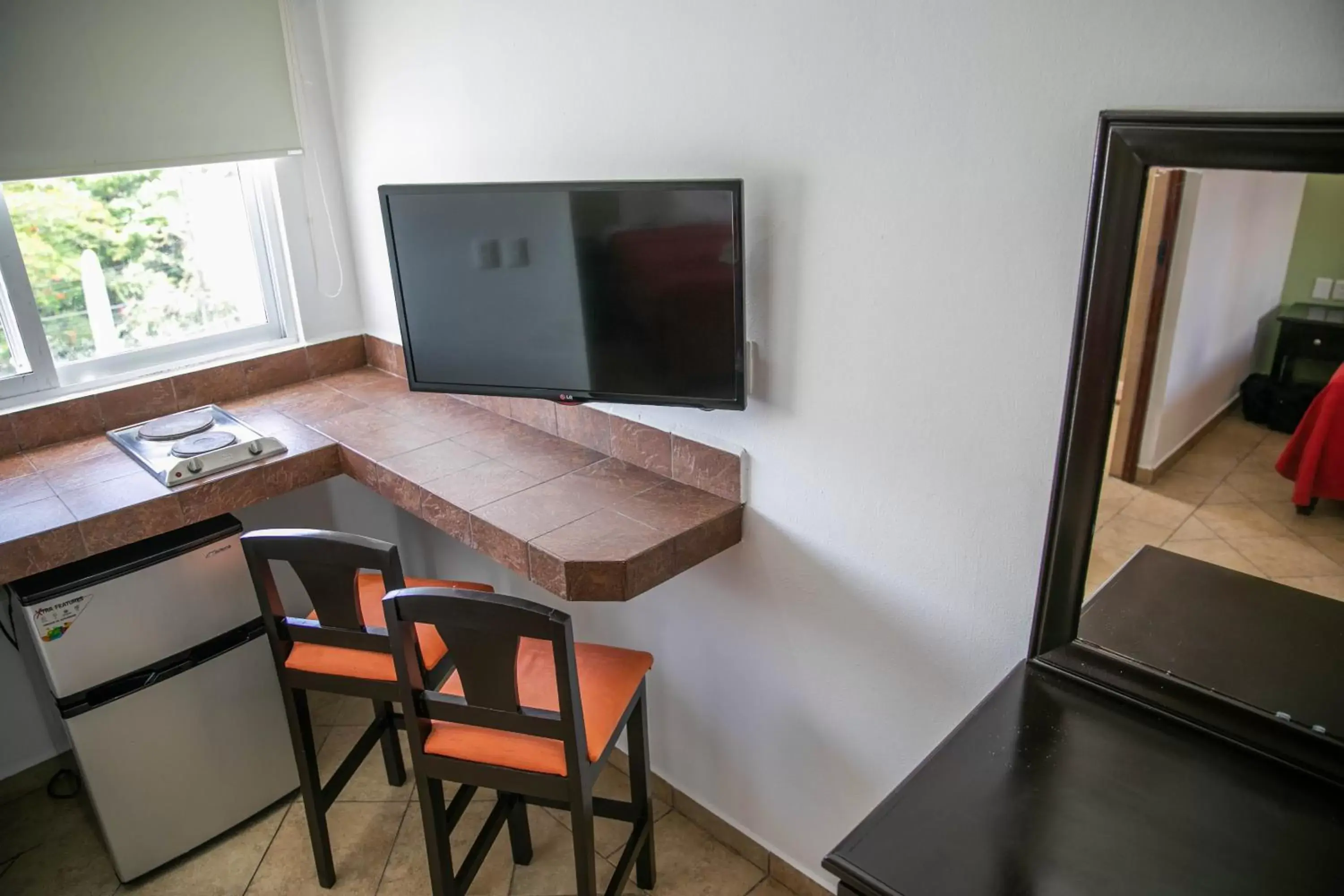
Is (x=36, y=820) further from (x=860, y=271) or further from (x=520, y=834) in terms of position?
(x=860, y=271)

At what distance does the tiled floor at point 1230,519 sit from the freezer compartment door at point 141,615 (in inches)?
77.3

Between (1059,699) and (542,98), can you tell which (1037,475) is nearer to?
(1059,699)

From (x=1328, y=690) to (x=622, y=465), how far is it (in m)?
1.43

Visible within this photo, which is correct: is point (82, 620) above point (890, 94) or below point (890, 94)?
below

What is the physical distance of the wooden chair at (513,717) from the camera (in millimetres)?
1584

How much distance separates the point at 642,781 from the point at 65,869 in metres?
1.55

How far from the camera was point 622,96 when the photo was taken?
76.2 inches

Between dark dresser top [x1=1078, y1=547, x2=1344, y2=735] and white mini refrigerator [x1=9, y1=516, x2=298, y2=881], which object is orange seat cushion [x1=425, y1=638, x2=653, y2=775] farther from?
dark dresser top [x1=1078, y1=547, x2=1344, y2=735]

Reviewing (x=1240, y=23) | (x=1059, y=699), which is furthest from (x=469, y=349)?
(x=1240, y=23)

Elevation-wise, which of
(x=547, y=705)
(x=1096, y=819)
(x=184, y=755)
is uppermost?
(x=1096, y=819)

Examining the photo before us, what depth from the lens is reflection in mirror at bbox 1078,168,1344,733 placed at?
1.15m

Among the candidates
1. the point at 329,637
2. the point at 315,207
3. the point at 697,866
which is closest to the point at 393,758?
the point at 329,637

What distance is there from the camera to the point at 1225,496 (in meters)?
1.29

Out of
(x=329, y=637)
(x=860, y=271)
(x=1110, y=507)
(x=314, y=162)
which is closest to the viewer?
(x=1110, y=507)
